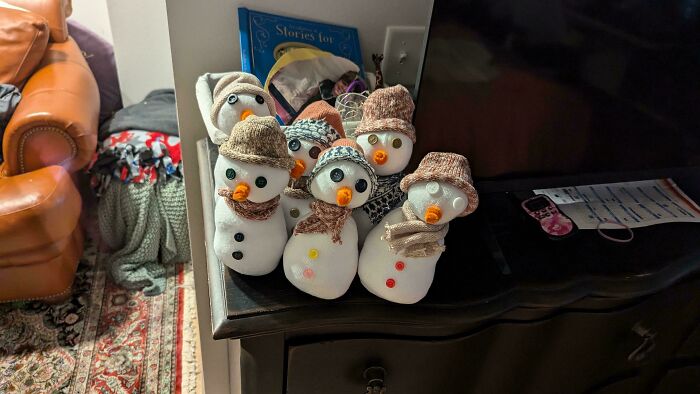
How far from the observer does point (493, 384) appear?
95cm

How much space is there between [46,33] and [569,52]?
1.71 metres

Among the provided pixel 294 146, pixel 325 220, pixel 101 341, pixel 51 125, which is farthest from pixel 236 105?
pixel 101 341

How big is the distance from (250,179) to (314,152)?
0.39 feet

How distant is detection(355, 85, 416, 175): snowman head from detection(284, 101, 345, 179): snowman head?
4 centimetres

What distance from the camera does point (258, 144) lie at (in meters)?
0.61

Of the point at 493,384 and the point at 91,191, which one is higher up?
the point at 493,384


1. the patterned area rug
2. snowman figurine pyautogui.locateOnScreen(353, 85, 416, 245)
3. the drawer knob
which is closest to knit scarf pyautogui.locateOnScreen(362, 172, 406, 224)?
snowman figurine pyautogui.locateOnScreen(353, 85, 416, 245)

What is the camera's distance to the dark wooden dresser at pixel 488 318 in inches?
28.2

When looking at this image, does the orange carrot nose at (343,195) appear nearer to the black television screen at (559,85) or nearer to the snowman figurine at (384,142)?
the snowman figurine at (384,142)

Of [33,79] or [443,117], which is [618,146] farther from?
[33,79]

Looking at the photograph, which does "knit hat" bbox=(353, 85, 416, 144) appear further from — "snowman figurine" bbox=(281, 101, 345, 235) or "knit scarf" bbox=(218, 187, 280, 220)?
"knit scarf" bbox=(218, 187, 280, 220)

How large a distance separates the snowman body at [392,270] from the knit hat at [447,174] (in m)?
0.07

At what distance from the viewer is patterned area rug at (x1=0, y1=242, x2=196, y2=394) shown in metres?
1.51

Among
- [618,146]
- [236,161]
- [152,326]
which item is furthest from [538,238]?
[152,326]
